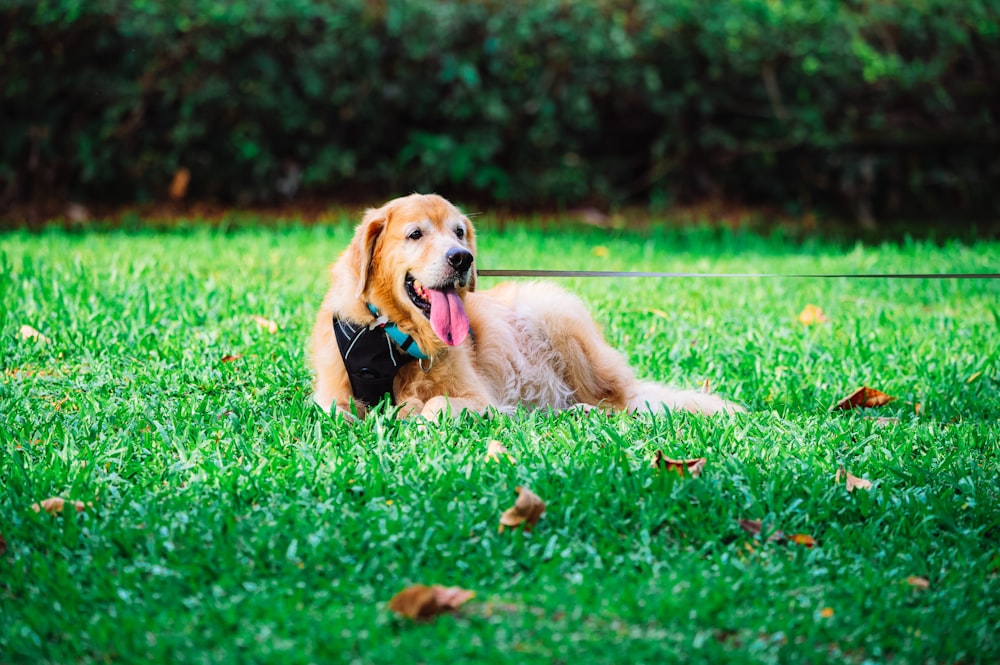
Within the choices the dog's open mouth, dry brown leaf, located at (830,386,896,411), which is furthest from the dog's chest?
dry brown leaf, located at (830,386,896,411)

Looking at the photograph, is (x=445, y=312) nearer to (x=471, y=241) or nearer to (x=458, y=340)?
(x=458, y=340)

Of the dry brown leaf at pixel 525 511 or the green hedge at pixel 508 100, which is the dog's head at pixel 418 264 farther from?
the green hedge at pixel 508 100

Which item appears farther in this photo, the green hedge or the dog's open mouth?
the green hedge

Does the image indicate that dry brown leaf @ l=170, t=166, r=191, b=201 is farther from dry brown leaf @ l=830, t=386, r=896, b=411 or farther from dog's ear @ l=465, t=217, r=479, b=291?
dry brown leaf @ l=830, t=386, r=896, b=411

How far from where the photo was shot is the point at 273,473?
12.1 feet

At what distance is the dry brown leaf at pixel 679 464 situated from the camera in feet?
12.1

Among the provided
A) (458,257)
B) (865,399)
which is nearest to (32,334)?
(458,257)

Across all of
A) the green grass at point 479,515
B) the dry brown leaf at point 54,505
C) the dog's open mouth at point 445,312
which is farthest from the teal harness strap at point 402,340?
the dry brown leaf at point 54,505

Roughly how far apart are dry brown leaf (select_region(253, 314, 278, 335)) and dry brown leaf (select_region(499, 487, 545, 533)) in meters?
2.76

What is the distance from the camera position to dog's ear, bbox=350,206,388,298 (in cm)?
435

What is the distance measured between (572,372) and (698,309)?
1927 mm

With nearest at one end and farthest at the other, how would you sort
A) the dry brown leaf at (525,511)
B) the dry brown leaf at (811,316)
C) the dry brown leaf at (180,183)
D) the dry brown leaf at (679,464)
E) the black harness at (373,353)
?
1. the dry brown leaf at (525,511)
2. the dry brown leaf at (679,464)
3. the black harness at (373,353)
4. the dry brown leaf at (811,316)
5. the dry brown leaf at (180,183)

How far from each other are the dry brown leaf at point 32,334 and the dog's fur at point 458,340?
1574 mm

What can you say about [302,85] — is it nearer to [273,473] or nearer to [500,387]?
[500,387]
